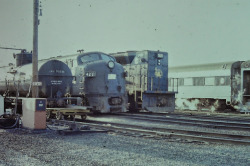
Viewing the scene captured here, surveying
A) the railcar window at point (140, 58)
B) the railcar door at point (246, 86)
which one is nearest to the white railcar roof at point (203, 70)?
the railcar door at point (246, 86)

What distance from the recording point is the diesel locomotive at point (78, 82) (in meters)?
13.3

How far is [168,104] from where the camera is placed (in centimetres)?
1795

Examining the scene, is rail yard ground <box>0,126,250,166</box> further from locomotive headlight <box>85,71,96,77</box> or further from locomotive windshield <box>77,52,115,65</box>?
locomotive windshield <box>77,52,115,65</box>

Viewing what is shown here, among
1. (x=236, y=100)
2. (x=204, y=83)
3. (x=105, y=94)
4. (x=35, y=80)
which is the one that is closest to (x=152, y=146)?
(x=35, y=80)

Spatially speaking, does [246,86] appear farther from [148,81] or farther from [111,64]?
[111,64]

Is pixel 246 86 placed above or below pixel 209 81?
below

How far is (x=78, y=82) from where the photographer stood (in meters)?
14.6

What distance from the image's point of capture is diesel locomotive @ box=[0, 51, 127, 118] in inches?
523

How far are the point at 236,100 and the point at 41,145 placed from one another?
1484cm

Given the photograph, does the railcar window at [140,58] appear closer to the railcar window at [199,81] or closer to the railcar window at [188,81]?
the railcar window at [199,81]

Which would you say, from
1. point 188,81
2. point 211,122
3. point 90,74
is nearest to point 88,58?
point 90,74

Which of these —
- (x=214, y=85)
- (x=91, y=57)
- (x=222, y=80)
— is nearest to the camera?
(x=91, y=57)

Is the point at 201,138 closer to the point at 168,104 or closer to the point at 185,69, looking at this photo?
the point at 168,104

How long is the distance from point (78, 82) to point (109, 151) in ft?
28.0
